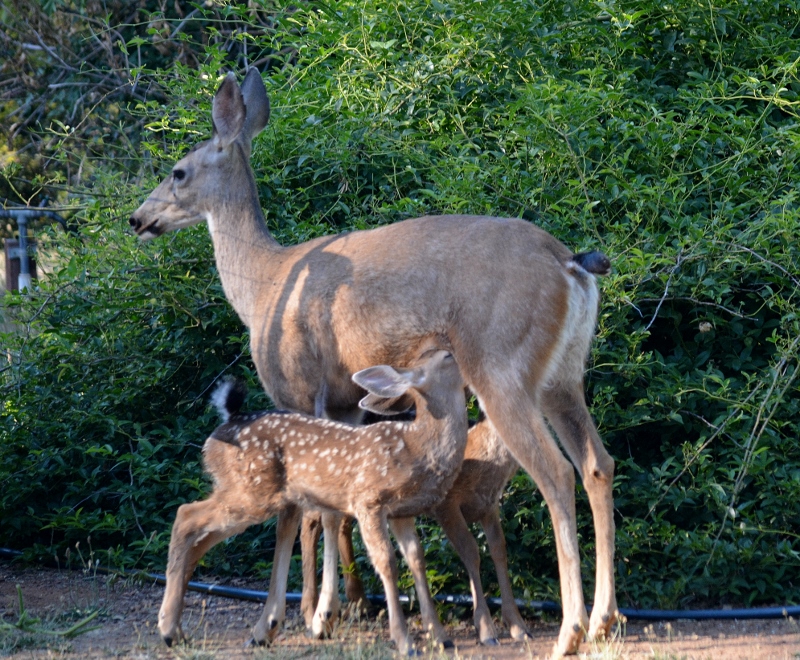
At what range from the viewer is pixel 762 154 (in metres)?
7.22

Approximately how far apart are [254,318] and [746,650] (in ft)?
10.4

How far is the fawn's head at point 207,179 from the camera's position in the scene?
22.3 ft

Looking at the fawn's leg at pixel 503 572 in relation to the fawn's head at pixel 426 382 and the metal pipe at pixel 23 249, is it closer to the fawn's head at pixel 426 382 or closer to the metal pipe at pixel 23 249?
the fawn's head at pixel 426 382

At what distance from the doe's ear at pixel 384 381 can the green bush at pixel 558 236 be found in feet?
3.61

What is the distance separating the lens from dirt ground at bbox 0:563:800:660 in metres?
5.16

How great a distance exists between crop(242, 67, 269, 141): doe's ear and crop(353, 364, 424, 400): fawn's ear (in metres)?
2.22

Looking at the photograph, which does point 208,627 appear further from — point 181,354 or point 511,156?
point 511,156

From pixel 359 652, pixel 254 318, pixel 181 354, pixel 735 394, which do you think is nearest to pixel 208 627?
pixel 359 652

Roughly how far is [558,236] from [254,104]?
2135 mm

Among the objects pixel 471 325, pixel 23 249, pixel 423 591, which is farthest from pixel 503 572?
pixel 23 249

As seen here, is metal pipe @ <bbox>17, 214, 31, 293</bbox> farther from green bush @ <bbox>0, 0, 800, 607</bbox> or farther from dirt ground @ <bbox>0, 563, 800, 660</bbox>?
dirt ground @ <bbox>0, 563, 800, 660</bbox>

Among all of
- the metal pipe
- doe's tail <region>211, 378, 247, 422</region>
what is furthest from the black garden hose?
the metal pipe

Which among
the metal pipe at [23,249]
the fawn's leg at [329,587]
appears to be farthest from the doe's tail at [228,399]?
the metal pipe at [23,249]

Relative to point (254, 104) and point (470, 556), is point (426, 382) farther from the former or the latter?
point (254, 104)
